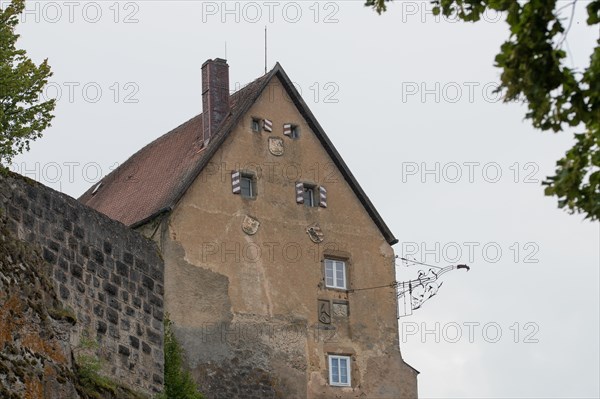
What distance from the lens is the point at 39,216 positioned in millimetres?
17297

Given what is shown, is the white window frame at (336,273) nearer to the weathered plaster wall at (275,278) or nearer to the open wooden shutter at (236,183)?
the weathered plaster wall at (275,278)

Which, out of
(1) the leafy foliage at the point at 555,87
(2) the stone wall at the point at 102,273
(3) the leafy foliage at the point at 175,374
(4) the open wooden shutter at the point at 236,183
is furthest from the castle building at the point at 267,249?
(1) the leafy foliage at the point at 555,87

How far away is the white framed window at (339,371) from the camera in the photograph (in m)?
31.3

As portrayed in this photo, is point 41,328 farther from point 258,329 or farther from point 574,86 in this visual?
point 258,329

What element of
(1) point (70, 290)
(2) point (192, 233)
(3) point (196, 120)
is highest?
(3) point (196, 120)

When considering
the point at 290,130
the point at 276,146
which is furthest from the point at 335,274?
the point at 290,130

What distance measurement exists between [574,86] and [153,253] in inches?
418

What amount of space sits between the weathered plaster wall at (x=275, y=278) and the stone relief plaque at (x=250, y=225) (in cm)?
11

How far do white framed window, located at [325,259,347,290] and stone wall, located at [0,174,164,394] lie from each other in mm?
12266

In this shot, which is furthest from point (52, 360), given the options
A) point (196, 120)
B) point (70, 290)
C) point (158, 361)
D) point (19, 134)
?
point (196, 120)

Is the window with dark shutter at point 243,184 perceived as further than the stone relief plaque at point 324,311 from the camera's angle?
No

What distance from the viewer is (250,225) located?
30984mm

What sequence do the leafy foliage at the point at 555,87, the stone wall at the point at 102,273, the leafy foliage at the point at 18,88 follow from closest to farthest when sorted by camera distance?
1. the leafy foliage at the point at 555,87
2. the stone wall at the point at 102,273
3. the leafy foliage at the point at 18,88

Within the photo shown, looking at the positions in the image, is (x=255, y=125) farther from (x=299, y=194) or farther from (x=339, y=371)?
(x=339, y=371)
